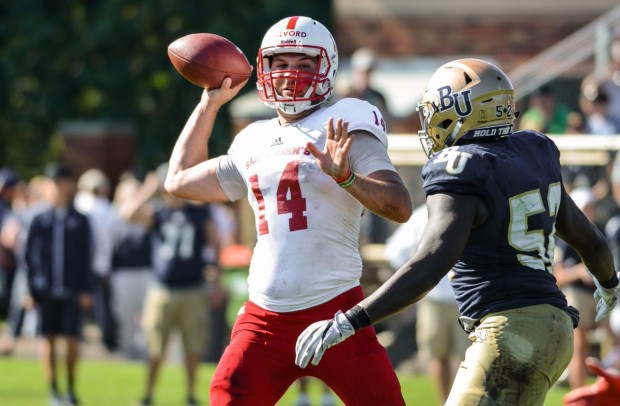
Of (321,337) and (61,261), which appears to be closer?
(321,337)

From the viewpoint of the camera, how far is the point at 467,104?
4.82 metres

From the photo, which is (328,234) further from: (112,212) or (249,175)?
(112,212)

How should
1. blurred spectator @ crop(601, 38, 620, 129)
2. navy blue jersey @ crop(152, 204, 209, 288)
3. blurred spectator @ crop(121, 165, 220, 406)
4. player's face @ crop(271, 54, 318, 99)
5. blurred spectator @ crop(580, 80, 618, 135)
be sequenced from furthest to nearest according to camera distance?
blurred spectator @ crop(601, 38, 620, 129), blurred spectator @ crop(580, 80, 618, 135), navy blue jersey @ crop(152, 204, 209, 288), blurred spectator @ crop(121, 165, 220, 406), player's face @ crop(271, 54, 318, 99)

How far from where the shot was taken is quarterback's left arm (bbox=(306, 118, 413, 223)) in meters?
4.79

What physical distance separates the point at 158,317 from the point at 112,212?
398cm

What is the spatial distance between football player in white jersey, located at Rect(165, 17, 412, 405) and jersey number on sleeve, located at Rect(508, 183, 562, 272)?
549mm

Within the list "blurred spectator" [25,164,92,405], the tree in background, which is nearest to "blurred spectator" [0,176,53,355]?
"blurred spectator" [25,164,92,405]

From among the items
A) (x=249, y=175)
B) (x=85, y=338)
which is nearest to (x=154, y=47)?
(x=85, y=338)

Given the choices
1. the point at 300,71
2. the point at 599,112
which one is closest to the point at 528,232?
the point at 300,71

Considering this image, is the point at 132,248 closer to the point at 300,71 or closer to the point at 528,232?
the point at 300,71

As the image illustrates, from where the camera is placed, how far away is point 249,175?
17.5 ft

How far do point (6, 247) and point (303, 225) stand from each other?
40.1 feet

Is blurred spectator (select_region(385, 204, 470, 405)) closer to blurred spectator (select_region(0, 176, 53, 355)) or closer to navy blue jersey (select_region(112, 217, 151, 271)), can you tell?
navy blue jersey (select_region(112, 217, 151, 271))

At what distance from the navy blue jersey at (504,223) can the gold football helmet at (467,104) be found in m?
0.09
